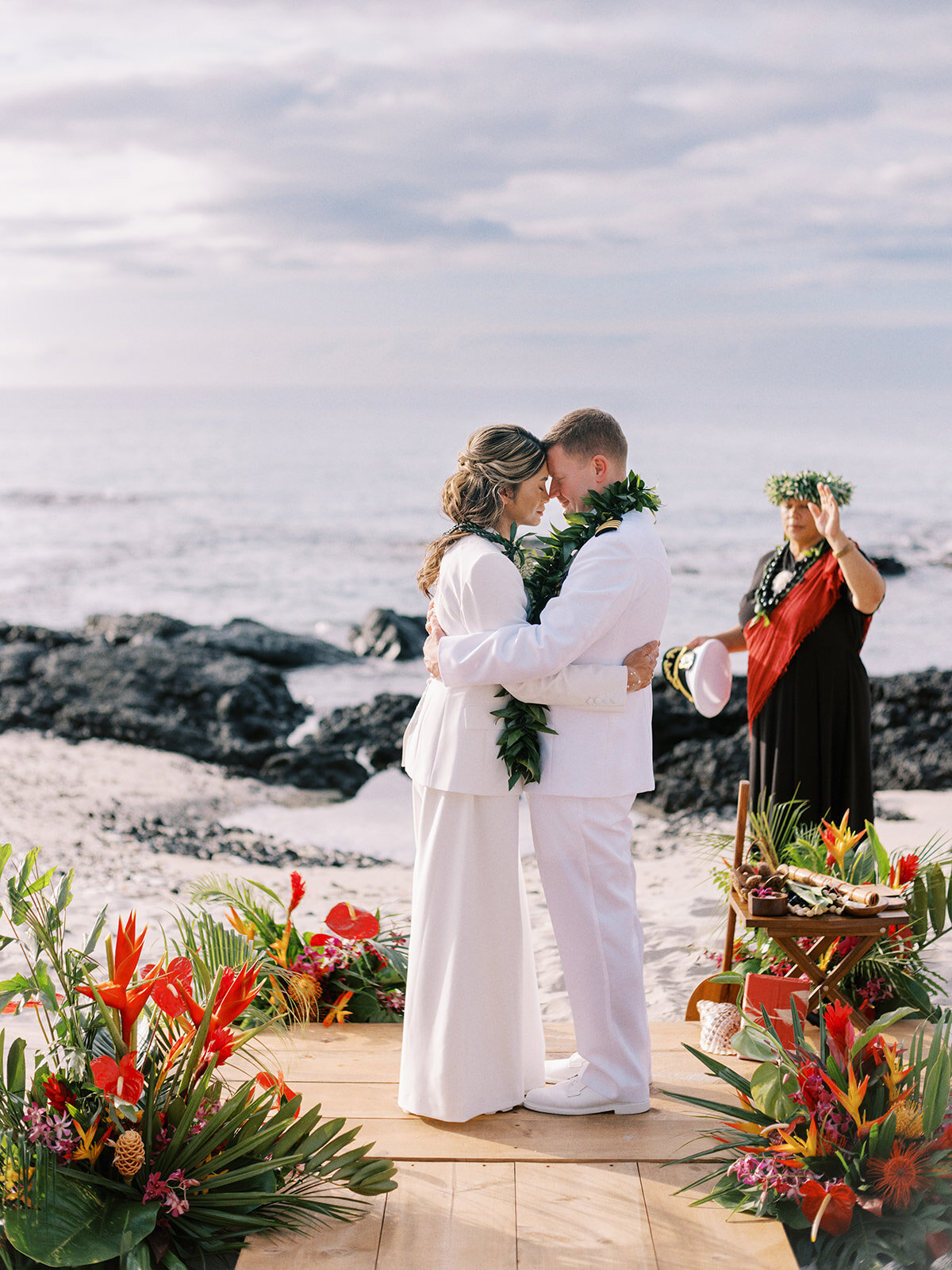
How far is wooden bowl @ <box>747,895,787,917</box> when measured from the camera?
3.96 m

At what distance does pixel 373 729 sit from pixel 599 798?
395 inches

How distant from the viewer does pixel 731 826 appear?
10.3 metres

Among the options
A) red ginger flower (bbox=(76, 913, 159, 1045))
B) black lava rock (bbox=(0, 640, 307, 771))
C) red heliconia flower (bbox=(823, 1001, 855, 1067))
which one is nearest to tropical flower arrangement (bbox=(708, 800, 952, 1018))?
red heliconia flower (bbox=(823, 1001, 855, 1067))

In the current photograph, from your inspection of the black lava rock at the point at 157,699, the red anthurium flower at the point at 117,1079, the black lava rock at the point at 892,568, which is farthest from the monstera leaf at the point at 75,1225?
the black lava rock at the point at 892,568

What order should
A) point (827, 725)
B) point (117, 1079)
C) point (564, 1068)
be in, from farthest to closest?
point (827, 725)
point (564, 1068)
point (117, 1079)

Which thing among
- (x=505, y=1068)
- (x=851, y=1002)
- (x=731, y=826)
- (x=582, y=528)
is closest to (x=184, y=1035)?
(x=505, y=1068)

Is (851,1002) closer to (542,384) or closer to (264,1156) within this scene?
(264,1156)

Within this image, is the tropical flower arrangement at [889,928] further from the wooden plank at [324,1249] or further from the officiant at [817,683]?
the wooden plank at [324,1249]

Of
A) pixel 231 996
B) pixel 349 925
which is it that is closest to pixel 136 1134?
pixel 231 996

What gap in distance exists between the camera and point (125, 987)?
2998mm

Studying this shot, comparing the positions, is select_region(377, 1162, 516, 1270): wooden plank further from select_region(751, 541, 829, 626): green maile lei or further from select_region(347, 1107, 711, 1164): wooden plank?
select_region(751, 541, 829, 626): green maile lei

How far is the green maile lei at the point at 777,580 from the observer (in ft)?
17.5

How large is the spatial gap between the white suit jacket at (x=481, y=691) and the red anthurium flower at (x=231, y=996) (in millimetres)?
829

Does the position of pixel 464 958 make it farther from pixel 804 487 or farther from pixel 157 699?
pixel 157 699
